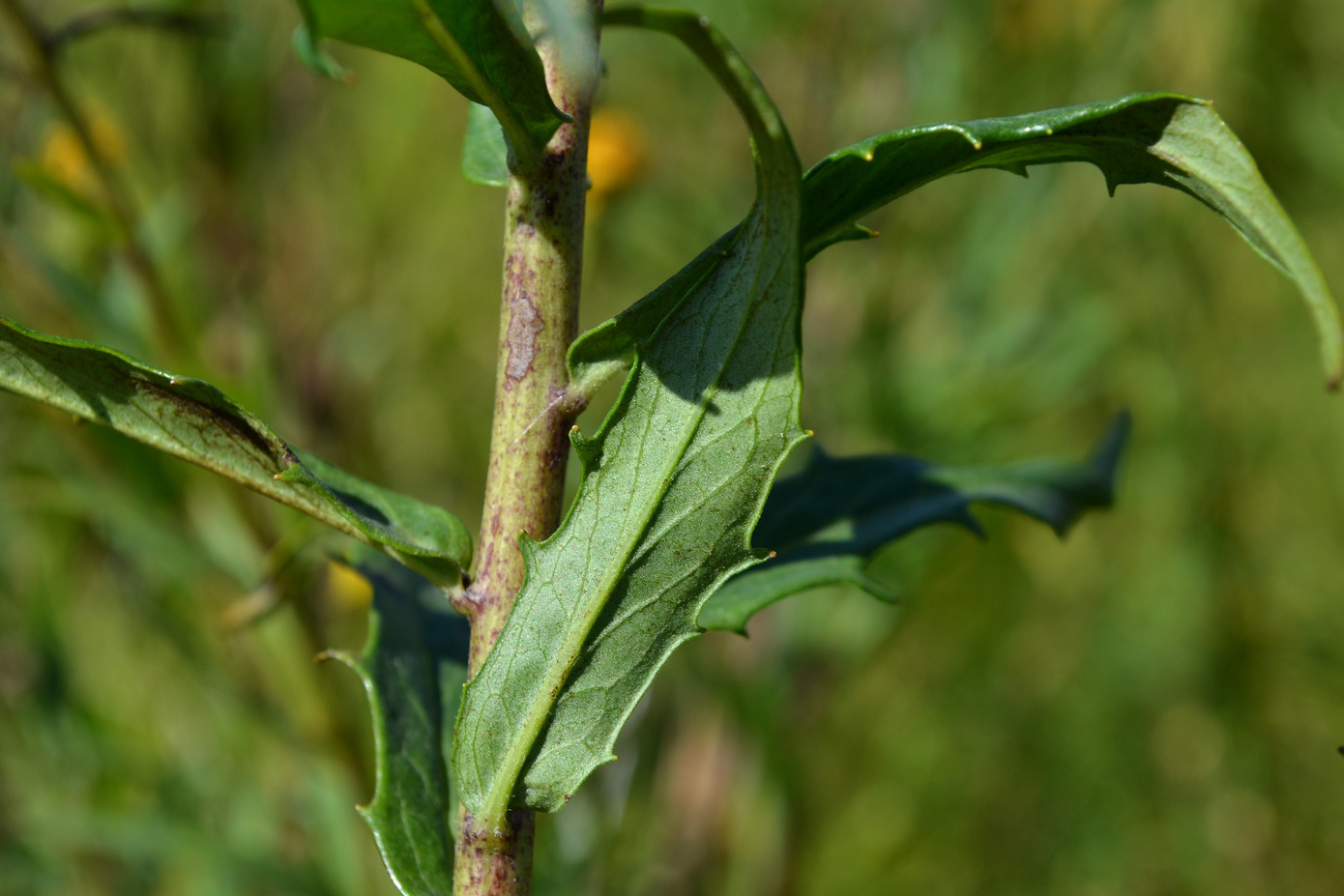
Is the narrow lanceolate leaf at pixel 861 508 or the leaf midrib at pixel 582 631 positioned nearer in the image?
the leaf midrib at pixel 582 631

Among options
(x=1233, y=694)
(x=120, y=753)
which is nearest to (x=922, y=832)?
(x=1233, y=694)

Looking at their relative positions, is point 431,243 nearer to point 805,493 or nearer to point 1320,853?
point 805,493

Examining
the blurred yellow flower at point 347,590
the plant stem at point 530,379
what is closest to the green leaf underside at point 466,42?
the plant stem at point 530,379

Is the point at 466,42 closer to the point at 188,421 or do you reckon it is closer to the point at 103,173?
the point at 188,421

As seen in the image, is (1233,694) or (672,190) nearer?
(672,190)

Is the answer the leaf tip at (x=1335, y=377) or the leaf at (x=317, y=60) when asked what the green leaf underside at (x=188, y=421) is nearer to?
the leaf at (x=317, y=60)

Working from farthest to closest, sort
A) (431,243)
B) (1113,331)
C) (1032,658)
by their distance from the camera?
(431,243) → (1032,658) → (1113,331)

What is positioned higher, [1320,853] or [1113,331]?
[1113,331]
